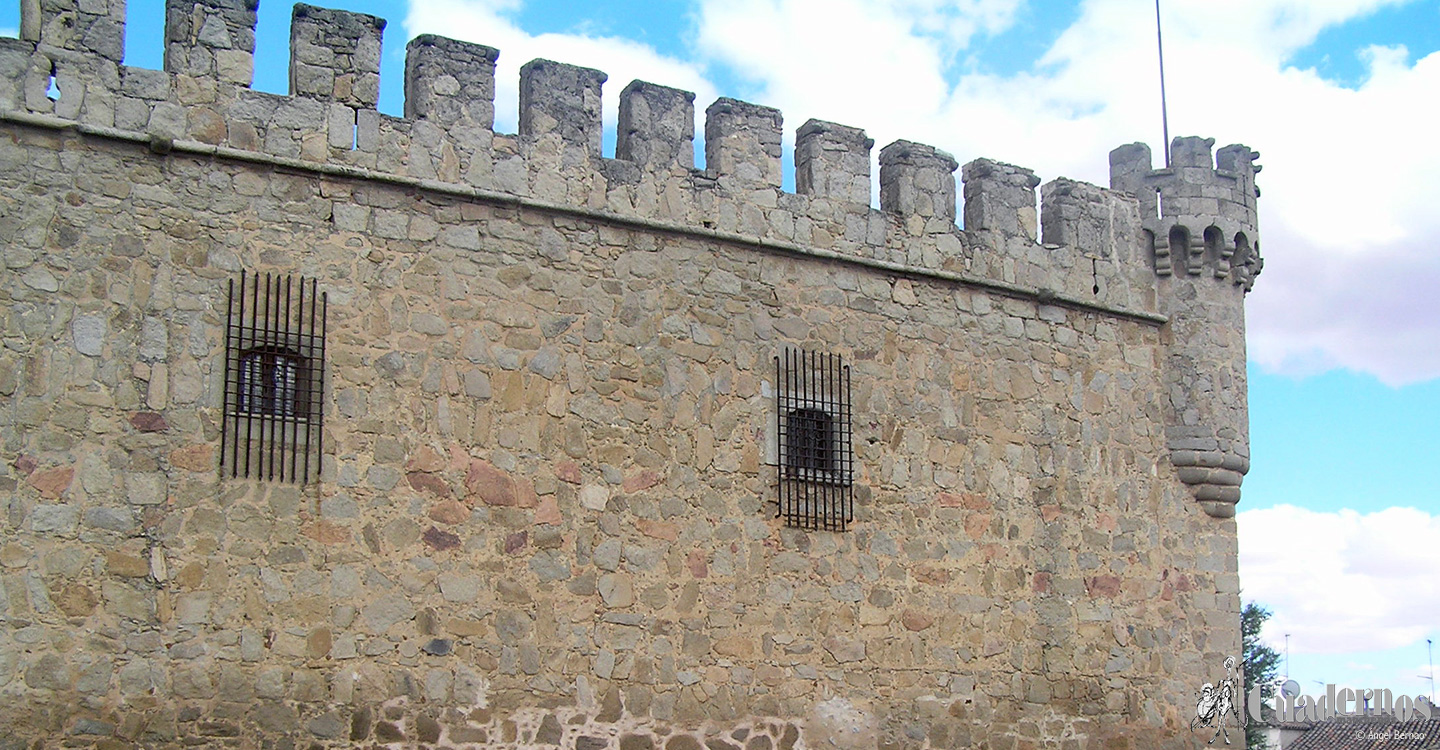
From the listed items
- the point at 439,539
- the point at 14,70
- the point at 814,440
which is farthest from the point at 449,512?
the point at 14,70

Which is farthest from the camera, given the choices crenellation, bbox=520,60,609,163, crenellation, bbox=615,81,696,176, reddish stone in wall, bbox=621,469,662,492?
crenellation, bbox=615,81,696,176

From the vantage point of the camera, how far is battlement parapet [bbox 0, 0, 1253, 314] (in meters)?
8.72

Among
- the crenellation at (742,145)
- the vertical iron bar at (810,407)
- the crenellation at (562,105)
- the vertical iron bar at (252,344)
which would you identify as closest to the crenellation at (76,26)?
the vertical iron bar at (252,344)

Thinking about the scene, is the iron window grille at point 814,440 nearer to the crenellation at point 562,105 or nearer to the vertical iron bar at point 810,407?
the vertical iron bar at point 810,407

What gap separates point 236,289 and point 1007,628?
563cm

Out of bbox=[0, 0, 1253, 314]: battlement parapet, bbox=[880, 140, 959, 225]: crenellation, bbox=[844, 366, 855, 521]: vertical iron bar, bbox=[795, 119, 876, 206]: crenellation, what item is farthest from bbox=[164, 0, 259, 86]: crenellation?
bbox=[880, 140, 959, 225]: crenellation

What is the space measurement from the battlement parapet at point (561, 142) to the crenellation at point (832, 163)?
0.01 meters

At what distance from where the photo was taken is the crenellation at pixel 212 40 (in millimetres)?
8891

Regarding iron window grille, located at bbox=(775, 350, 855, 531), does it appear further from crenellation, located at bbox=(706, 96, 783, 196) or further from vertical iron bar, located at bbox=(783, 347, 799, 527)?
crenellation, located at bbox=(706, 96, 783, 196)

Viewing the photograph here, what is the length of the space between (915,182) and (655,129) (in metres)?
2.06

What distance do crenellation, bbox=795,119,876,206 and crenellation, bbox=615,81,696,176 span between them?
35.8 inches

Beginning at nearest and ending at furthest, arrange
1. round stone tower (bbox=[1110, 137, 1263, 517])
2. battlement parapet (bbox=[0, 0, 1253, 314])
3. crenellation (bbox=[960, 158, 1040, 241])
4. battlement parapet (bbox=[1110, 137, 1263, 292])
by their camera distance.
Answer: battlement parapet (bbox=[0, 0, 1253, 314]) < crenellation (bbox=[960, 158, 1040, 241]) < round stone tower (bbox=[1110, 137, 1263, 517]) < battlement parapet (bbox=[1110, 137, 1263, 292])

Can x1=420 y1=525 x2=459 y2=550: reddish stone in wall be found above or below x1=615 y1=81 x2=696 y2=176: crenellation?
below

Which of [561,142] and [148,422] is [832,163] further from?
[148,422]
